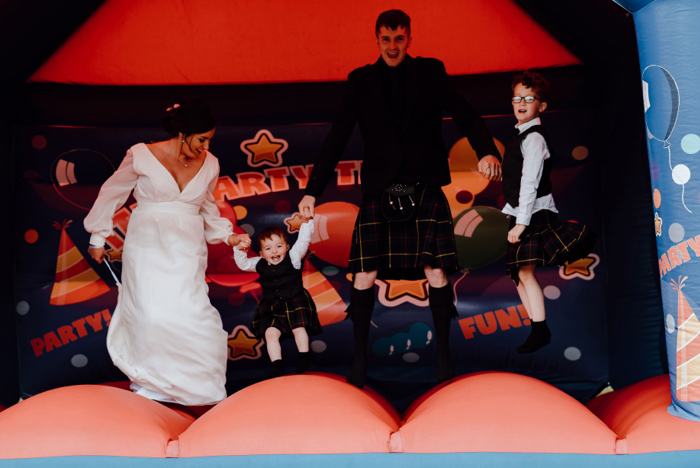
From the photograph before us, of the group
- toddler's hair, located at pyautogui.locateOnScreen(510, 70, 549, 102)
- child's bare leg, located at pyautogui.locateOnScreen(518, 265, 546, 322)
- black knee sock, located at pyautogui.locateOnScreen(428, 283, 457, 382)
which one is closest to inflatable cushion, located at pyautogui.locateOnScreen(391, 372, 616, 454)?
black knee sock, located at pyautogui.locateOnScreen(428, 283, 457, 382)

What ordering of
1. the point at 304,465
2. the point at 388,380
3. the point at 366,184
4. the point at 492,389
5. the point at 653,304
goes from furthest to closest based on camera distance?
the point at 388,380
the point at 653,304
the point at 366,184
the point at 492,389
the point at 304,465

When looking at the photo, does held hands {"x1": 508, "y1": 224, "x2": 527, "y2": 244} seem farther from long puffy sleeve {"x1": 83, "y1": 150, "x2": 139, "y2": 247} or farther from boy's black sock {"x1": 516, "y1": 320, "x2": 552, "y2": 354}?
long puffy sleeve {"x1": 83, "y1": 150, "x2": 139, "y2": 247}

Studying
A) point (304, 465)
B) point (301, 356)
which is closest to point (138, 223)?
point (301, 356)

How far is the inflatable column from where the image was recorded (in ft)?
7.34

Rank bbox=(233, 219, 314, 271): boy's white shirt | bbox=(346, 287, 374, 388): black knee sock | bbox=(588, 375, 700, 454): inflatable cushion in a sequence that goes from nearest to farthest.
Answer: bbox=(588, 375, 700, 454): inflatable cushion, bbox=(346, 287, 374, 388): black knee sock, bbox=(233, 219, 314, 271): boy's white shirt

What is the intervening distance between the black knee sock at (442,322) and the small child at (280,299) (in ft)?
2.15

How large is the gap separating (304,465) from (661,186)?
156 centimetres

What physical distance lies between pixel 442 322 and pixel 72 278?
1983mm

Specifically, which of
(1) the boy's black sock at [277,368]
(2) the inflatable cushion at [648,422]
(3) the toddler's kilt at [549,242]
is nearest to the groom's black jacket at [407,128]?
(3) the toddler's kilt at [549,242]

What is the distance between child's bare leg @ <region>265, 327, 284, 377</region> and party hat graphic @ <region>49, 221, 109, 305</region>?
0.97 m

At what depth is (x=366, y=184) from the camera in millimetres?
2832

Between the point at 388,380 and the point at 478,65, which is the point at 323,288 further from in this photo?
the point at 478,65

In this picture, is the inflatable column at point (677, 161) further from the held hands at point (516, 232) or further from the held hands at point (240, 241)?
the held hands at point (240, 241)

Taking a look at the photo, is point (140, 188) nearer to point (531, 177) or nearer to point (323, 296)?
point (323, 296)
